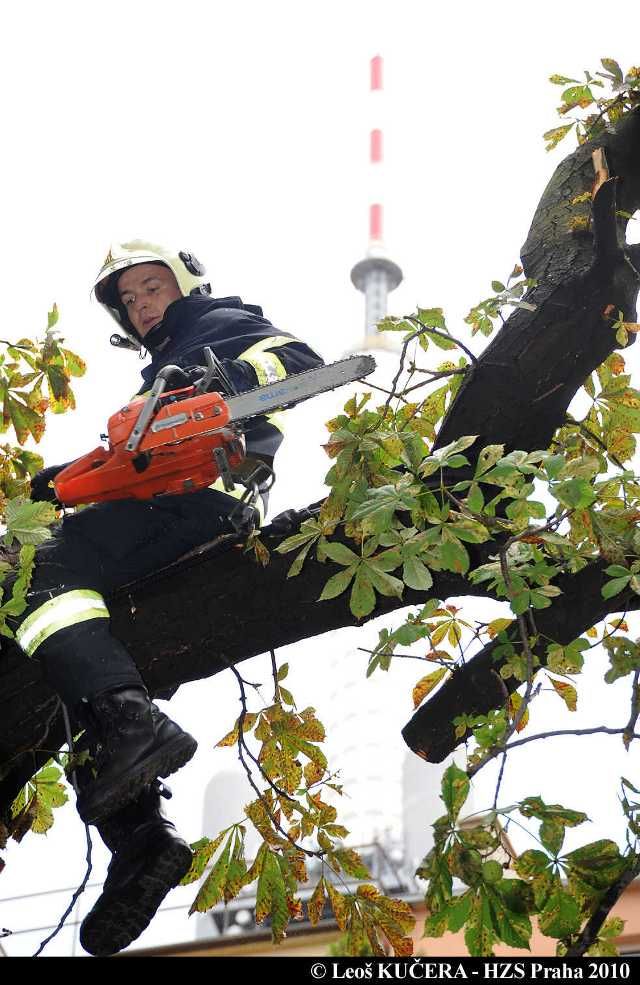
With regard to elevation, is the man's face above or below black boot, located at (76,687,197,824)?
above

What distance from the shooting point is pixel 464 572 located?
9.84 feet

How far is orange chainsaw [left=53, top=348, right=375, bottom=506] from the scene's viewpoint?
348 centimetres

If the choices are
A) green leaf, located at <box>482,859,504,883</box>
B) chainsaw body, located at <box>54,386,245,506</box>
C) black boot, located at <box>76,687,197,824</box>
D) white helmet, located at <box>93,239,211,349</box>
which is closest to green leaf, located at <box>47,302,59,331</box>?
white helmet, located at <box>93,239,211,349</box>

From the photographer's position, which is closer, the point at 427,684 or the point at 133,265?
the point at 427,684

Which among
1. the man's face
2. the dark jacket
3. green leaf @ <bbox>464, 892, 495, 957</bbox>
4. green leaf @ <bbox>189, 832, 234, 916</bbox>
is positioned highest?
the man's face

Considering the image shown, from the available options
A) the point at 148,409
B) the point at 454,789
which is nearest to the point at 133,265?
the point at 148,409

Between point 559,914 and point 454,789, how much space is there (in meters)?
0.36

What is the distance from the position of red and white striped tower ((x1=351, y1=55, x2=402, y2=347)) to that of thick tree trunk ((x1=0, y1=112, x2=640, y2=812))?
1015 inches

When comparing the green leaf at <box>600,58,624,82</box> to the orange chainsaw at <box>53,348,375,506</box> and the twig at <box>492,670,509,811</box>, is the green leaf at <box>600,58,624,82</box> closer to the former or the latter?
the orange chainsaw at <box>53,348,375,506</box>

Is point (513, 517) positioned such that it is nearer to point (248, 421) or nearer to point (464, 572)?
point (464, 572)

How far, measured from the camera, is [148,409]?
3.47m

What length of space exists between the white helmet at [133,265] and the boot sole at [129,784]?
167cm

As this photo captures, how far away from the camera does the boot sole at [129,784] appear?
10.4ft

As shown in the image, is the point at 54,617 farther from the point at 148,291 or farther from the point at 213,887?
the point at 148,291
